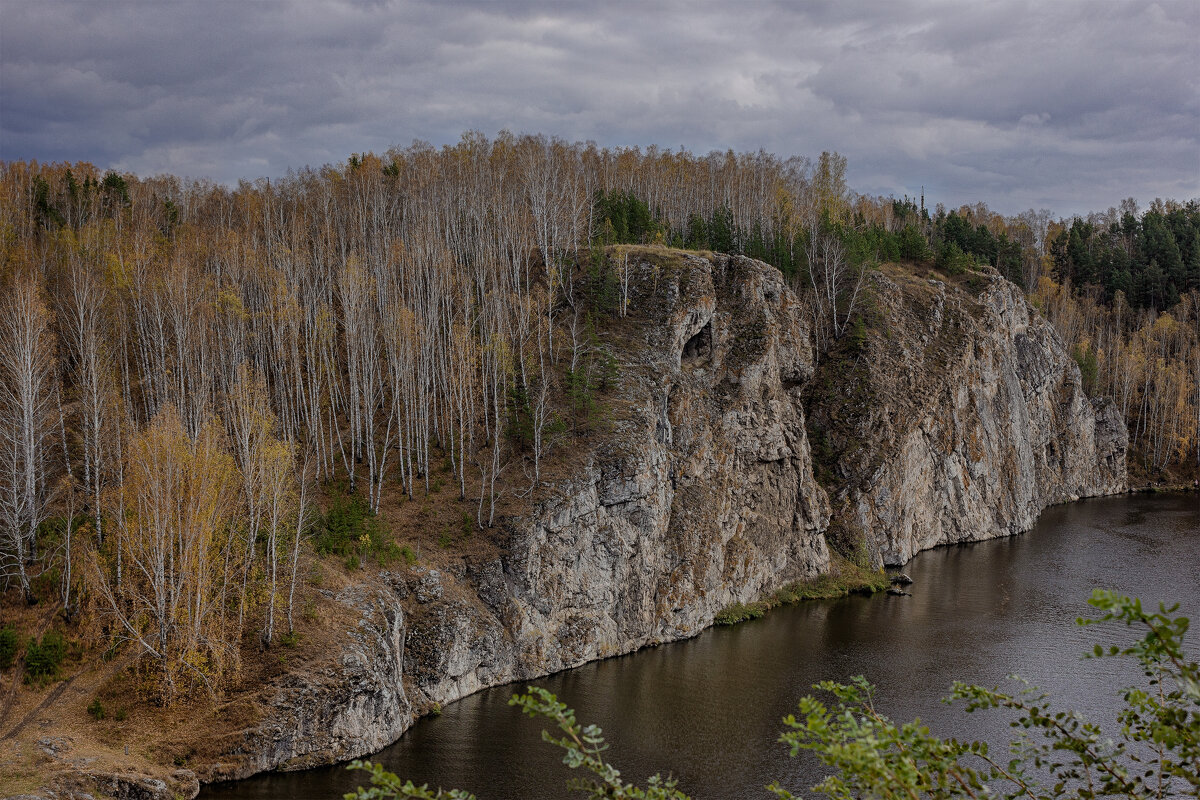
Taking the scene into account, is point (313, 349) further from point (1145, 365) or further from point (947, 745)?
point (1145, 365)

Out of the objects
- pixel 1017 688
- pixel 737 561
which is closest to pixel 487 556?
pixel 737 561

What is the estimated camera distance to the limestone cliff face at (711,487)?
34.0 metres

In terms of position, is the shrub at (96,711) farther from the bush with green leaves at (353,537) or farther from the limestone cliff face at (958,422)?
the limestone cliff face at (958,422)

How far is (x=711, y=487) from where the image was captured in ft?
156

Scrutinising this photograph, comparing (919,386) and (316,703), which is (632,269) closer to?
(919,386)

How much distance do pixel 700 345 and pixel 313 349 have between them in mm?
25822

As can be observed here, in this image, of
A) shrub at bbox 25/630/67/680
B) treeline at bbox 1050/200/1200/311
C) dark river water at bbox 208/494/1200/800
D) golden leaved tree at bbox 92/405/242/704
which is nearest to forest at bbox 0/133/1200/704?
golden leaved tree at bbox 92/405/242/704

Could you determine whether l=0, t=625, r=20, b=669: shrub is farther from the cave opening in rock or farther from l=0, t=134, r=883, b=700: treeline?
the cave opening in rock

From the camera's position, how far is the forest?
103 ft

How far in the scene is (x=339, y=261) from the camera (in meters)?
60.8

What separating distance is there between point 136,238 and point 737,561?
46064 millimetres

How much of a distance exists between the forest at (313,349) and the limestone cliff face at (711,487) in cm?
336

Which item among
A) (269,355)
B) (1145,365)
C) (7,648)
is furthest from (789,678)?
(1145,365)

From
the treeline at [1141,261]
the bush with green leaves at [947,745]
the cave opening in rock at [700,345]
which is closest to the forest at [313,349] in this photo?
the cave opening in rock at [700,345]
